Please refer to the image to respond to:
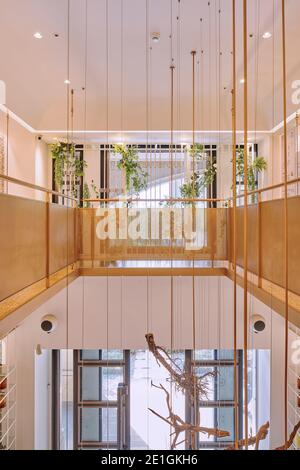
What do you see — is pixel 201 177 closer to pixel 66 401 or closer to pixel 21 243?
pixel 66 401

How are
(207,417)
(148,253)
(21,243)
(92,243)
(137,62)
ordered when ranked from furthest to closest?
1. (137,62)
2. (207,417)
3. (92,243)
4. (148,253)
5. (21,243)

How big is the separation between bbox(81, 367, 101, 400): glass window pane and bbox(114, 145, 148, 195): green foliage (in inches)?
186

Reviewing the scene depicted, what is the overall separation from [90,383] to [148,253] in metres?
3.72

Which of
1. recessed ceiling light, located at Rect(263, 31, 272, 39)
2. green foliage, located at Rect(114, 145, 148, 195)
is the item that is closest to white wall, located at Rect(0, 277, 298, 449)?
recessed ceiling light, located at Rect(263, 31, 272, 39)

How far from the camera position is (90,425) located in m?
7.24

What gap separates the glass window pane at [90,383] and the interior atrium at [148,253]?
2 centimetres

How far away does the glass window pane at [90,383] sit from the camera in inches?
288

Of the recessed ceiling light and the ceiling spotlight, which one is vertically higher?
the ceiling spotlight

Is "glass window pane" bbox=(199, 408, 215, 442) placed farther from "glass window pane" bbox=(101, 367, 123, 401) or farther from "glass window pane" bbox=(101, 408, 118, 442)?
"glass window pane" bbox=(101, 408, 118, 442)

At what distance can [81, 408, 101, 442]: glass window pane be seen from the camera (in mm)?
7211

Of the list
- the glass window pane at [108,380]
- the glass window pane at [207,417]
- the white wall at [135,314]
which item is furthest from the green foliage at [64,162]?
the glass window pane at [207,417]

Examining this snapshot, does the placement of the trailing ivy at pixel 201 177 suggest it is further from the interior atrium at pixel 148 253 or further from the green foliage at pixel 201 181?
the interior atrium at pixel 148 253

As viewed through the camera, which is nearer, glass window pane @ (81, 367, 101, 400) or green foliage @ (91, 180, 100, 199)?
glass window pane @ (81, 367, 101, 400)

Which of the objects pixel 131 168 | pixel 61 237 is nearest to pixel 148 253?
pixel 61 237
